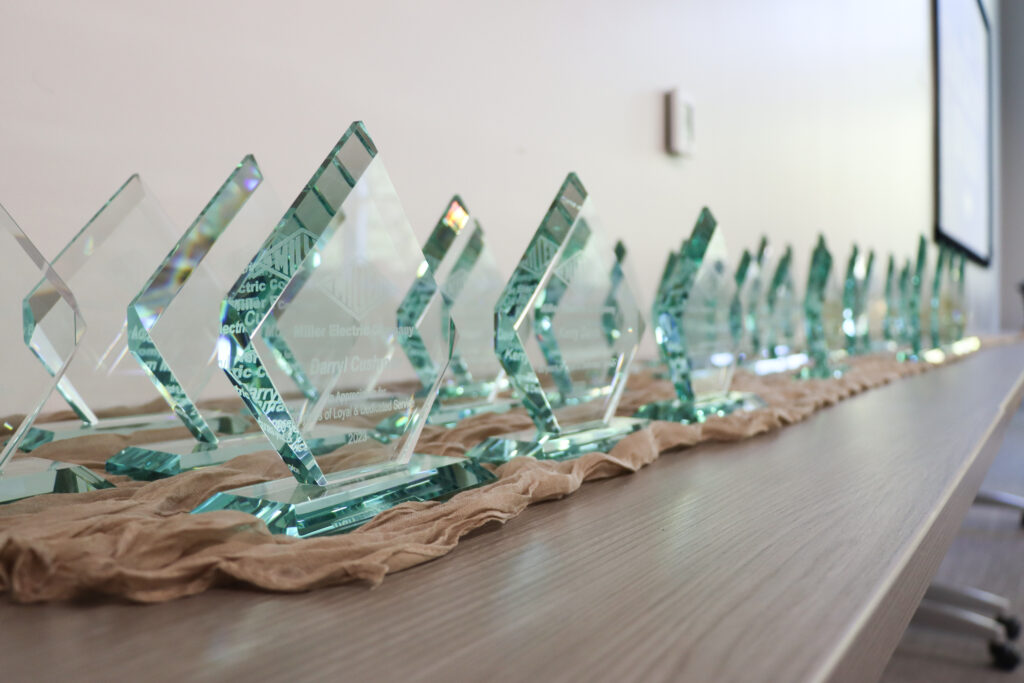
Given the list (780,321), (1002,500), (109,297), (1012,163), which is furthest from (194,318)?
(1012,163)

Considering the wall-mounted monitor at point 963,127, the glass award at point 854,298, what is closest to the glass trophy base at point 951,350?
the glass award at point 854,298

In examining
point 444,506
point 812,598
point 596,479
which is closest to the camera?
point 812,598

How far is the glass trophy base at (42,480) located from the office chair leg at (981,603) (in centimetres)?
145

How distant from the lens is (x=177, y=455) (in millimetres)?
510

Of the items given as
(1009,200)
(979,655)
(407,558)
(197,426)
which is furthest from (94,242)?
(1009,200)

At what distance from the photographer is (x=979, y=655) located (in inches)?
52.3

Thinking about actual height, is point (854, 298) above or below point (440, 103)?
below

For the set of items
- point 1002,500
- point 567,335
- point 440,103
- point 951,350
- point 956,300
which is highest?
point 440,103

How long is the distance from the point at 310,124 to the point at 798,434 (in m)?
0.70

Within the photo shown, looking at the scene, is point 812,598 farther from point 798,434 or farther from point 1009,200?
point 1009,200

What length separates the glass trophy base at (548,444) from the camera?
1.83ft

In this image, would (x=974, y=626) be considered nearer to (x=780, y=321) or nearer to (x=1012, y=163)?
(x=780, y=321)

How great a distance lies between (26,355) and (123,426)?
0.61ft

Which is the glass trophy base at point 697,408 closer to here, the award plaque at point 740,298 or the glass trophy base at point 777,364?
the award plaque at point 740,298
